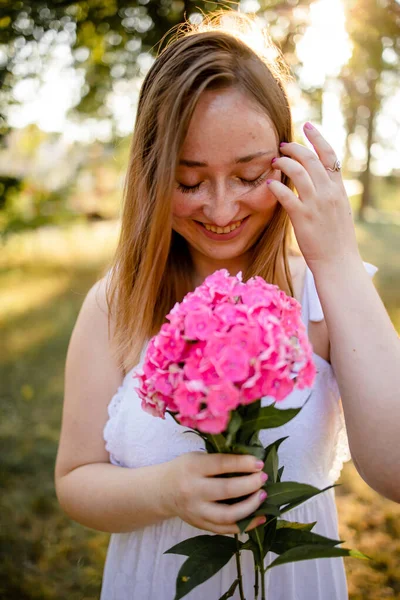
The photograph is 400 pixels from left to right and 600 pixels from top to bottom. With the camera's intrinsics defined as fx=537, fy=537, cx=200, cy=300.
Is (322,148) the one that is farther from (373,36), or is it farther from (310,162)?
(373,36)

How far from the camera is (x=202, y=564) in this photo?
122 centimetres

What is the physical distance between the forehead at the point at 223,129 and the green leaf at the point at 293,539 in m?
1.07

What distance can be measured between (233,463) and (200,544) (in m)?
0.24

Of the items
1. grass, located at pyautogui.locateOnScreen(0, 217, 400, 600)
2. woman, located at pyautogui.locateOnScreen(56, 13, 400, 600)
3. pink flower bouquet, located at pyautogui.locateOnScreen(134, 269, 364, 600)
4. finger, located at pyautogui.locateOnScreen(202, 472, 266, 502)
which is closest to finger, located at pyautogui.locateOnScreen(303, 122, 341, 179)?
woman, located at pyautogui.locateOnScreen(56, 13, 400, 600)

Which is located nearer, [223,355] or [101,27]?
[223,355]

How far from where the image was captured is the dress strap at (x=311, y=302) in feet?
6.40

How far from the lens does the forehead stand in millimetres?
1660

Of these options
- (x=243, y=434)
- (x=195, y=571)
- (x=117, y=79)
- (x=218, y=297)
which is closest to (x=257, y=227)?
(x=218, y=297)

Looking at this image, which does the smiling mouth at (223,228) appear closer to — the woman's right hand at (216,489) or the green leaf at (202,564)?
the woman's right hand at (216,489)

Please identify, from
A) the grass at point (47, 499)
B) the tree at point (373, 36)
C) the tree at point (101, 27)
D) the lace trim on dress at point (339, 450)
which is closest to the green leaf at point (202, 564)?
the lace trim on dress at point (339, 450)

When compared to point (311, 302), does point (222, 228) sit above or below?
above

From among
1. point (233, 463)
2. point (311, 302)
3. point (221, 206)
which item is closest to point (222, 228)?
point (221, 206)

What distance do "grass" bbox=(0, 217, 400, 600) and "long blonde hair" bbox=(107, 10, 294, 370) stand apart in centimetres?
70

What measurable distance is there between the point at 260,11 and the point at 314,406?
2242 mm
